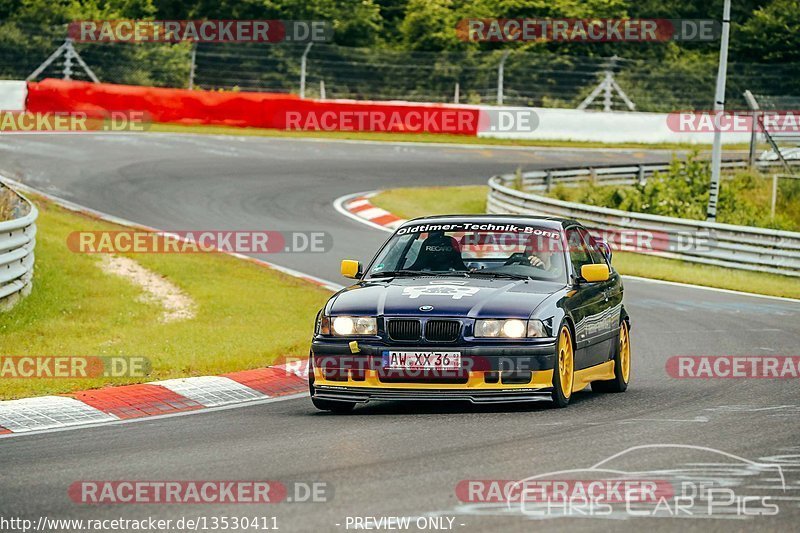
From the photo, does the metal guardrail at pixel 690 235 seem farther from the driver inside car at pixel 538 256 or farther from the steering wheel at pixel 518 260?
the steering wheel at pixel 518 260

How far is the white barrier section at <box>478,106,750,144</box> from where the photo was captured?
4216 cm

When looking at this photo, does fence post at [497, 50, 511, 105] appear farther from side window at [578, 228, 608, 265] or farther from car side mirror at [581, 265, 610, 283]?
car side mirror at [581, 265, 610, 283]

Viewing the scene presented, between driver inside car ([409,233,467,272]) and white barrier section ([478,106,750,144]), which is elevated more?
driver inside car ([409,233,467,272])

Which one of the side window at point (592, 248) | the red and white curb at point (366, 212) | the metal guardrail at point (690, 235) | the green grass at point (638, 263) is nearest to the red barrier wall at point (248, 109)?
the green grass at point (638, 263)

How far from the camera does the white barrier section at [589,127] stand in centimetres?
4216

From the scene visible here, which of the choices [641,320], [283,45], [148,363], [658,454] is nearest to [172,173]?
[283,45]

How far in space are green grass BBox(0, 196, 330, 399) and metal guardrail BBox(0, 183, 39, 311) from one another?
0.15 meters

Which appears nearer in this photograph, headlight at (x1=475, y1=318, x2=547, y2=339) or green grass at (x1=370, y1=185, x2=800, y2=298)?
headlight at (x1=475, y1=318, x2=547, y2=339)

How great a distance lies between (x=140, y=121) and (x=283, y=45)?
17.3ft

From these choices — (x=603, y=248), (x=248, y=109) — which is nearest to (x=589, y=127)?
(x=248, y=109)

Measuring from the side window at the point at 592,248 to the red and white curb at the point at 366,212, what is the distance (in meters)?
13.9

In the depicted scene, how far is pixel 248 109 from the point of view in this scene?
4009 centimetres

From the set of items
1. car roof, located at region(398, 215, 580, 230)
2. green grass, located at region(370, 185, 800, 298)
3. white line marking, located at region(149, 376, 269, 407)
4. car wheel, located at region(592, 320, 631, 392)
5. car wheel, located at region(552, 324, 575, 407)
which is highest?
car roof, located at region(398, 215, 580, 230)

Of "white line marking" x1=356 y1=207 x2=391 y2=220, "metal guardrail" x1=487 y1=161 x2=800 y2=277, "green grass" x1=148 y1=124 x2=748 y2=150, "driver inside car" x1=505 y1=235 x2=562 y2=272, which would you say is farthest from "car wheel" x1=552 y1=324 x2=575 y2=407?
"green grass" x1=148 y1=124 x2=748 y2=150
